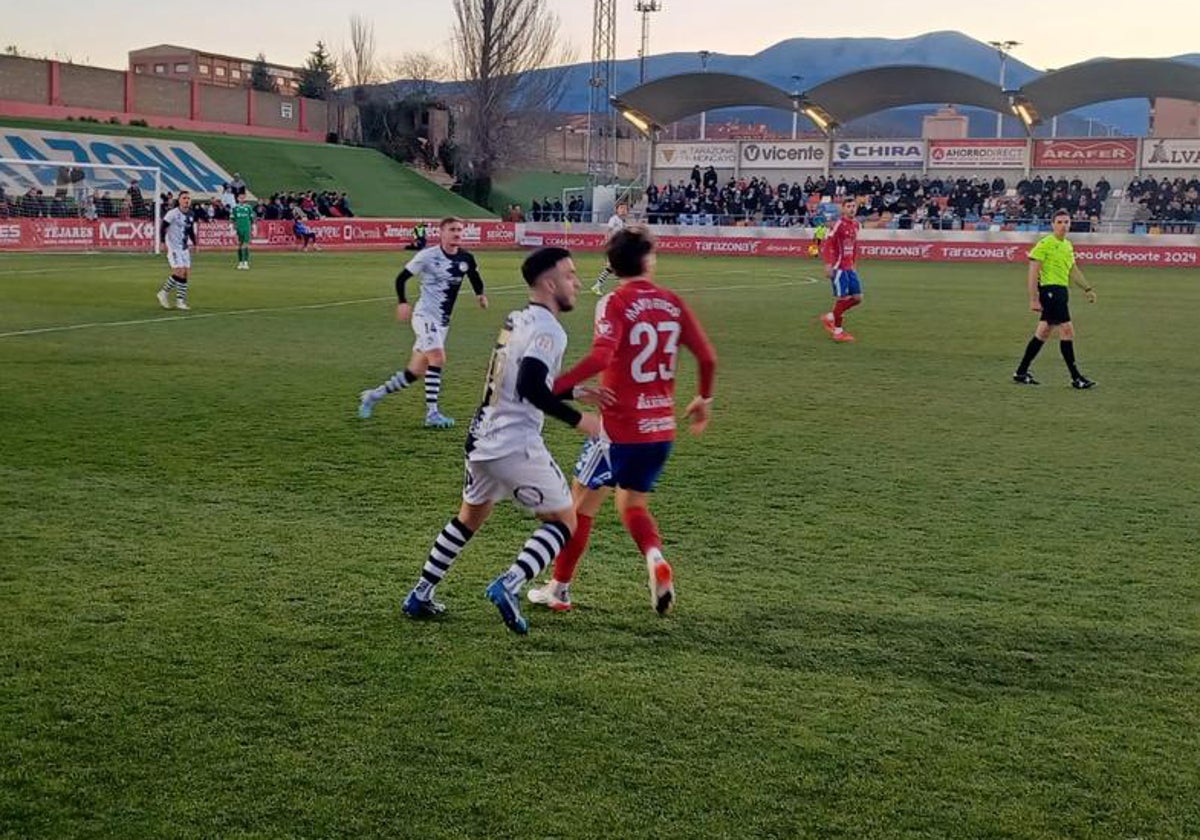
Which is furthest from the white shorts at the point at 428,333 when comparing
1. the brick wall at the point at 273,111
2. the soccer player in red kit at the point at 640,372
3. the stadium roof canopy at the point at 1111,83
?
the brick wall at the point at 273,111

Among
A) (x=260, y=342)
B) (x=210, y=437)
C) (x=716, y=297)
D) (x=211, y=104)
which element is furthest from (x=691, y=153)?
(x=210, y=437)

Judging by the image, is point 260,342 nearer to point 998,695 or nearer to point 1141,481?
point 1141,481

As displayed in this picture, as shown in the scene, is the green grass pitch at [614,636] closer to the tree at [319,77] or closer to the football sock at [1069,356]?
the football sock at [1069,356]

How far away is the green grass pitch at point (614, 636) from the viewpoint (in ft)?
13.8

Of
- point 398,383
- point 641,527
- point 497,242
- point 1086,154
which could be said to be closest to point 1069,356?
point 398,383

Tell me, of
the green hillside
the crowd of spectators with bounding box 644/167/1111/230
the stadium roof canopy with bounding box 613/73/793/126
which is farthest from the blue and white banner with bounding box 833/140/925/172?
the green hillside

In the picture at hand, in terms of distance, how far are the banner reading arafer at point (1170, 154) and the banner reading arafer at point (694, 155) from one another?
18.8 metres

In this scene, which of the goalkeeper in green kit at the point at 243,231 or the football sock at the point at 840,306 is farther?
the goalkeeper in green kit at the point at 243,231

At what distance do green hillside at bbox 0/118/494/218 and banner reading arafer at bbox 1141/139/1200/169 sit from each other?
32570mm

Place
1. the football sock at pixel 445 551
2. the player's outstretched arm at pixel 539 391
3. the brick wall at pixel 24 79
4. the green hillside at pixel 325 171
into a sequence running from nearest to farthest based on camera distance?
1. the player's outstretched arm at pixel 539 391
2. the football sock at pixel 445 551
3. the brick wall at pixel 24 79
4. the green hillside at pixel 325 171

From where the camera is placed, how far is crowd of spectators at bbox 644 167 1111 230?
50.2 m

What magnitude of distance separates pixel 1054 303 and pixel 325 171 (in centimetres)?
5382

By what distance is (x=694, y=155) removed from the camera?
61.7 meters

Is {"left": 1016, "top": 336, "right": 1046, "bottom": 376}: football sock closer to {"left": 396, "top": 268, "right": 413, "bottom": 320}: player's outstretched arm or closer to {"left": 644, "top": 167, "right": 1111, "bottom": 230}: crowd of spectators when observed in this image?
{"left": 396, "top": 268, "right": 413, "bottom": 320}: player's outstretched arm
